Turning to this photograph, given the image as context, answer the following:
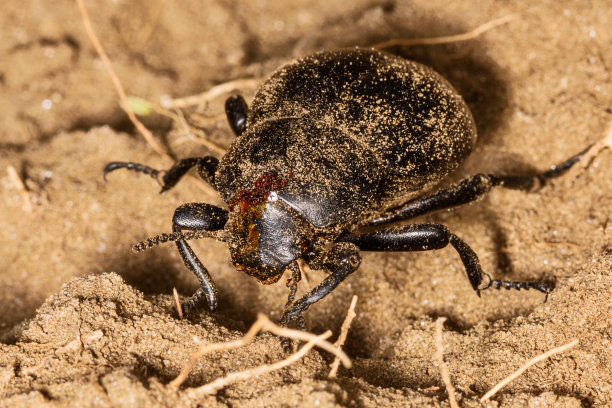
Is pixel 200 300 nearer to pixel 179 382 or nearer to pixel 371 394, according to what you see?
pixel 179 382

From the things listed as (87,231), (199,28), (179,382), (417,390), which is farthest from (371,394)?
(199,28)

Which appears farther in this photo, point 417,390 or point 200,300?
point 200,300

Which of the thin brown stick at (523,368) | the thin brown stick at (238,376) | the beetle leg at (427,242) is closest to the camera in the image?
the thin brown stick at (238,376)

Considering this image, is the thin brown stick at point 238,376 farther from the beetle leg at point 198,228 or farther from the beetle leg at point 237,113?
the beetle leg at point 237,113

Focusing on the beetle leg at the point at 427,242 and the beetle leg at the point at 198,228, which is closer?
the beetle leg at the point at 198,228

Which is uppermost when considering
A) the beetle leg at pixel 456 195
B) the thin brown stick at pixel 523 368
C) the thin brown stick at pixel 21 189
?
the thin brown stick at pixel 21 189

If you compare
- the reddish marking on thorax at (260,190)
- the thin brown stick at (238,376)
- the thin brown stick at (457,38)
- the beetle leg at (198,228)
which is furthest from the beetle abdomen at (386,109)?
the thin brown stick at (238,376)

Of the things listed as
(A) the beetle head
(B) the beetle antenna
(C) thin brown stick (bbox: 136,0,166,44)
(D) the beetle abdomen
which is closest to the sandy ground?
(C) thin brown stick (bbox: 136,0,166,44)
